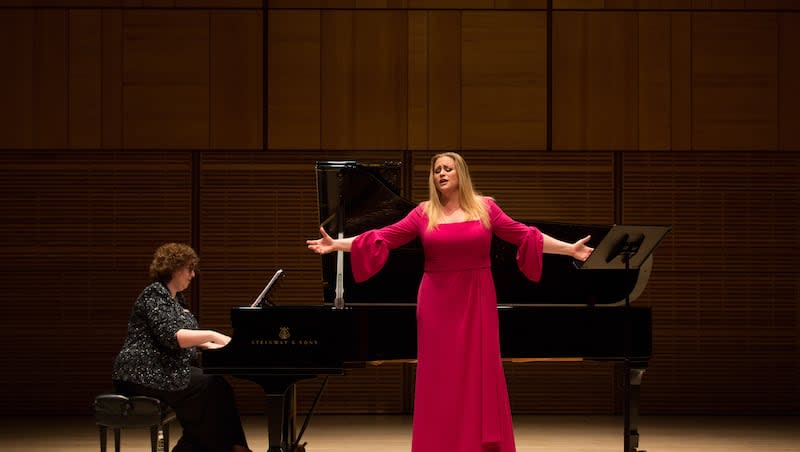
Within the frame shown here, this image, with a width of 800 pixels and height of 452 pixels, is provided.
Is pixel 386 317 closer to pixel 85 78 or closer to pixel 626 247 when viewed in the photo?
pixel 626 247

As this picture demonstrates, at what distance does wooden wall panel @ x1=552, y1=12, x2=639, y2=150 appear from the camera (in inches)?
264

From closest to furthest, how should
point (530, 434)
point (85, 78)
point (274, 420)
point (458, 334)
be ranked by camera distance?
point (458, 334) < point (274, 420) < point (530, 434) < point (85, 78)

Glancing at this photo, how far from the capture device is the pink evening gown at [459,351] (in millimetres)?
3604

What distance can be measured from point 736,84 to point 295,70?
3035mm

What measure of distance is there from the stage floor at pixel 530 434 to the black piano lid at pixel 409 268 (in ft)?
3.25

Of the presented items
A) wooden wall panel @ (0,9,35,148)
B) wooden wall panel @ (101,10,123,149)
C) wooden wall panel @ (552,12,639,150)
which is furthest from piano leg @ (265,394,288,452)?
wooden wall panel @ (0,9,35,148)

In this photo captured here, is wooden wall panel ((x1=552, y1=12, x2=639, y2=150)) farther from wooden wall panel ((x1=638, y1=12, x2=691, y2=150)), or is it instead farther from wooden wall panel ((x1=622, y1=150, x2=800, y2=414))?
wooden wall panel ((x1=622, y1=150, x2=800, y2=414))

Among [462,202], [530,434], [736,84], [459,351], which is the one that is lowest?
[530,434]

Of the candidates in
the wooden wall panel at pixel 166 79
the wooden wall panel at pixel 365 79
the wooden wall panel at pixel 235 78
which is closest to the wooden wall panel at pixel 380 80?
the wooden wall panel at pixel 365 79

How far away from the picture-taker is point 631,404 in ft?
15.1

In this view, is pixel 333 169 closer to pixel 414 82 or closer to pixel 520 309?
pixel 520 309

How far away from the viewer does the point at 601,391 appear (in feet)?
22.2

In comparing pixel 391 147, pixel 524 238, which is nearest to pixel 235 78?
pixel 391 147

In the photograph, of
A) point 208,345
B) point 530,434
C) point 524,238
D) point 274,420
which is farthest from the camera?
point 530,434
